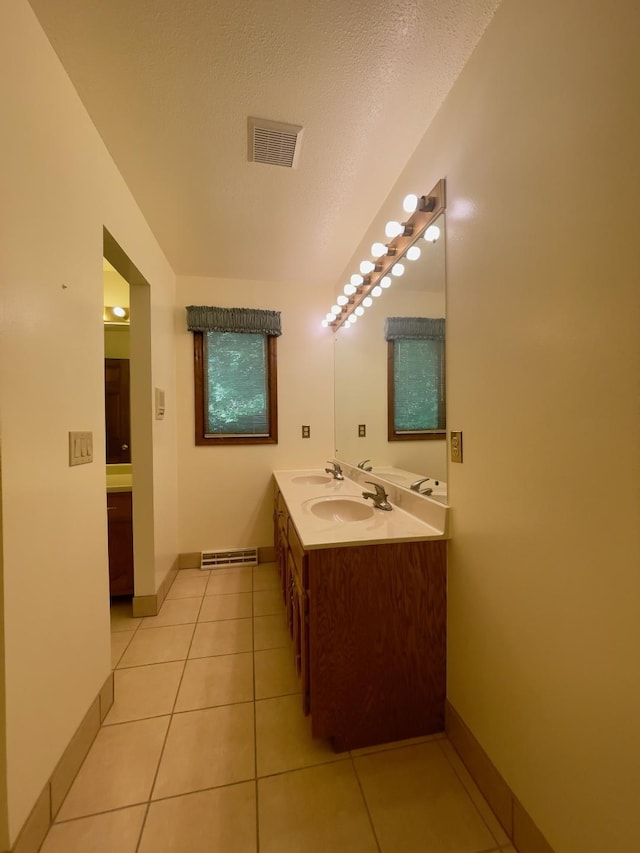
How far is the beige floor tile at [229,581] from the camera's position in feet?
7.73

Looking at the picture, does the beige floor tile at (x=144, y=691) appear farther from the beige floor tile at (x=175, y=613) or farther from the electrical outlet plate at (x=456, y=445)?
the electrical outlet plate at (x=456, y=445)

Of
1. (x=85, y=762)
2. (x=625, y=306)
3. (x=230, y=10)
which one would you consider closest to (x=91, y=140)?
(x=230, y=10)

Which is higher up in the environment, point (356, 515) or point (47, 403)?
point (47, 403)

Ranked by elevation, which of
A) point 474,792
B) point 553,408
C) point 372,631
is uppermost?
point 553,408

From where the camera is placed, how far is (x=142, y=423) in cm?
202

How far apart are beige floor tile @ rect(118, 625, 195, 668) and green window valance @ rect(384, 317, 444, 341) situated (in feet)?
6.54

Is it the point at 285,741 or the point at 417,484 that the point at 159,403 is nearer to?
the point at 417,484

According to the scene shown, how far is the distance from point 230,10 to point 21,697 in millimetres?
1999

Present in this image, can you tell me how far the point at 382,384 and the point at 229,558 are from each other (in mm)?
1903

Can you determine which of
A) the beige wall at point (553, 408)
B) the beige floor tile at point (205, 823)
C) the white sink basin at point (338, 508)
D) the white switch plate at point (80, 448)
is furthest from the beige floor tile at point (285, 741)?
the white switch plate at point (80, 448)

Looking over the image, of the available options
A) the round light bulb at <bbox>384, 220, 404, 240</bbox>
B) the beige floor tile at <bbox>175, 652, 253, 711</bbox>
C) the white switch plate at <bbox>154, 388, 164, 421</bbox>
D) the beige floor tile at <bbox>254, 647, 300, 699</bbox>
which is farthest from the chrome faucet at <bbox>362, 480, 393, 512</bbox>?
the white switch plate at <bbox>154, 388, 164, 421</bbox>

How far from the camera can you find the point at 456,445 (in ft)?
4.06

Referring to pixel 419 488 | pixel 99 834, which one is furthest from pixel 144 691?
pixel 419 488

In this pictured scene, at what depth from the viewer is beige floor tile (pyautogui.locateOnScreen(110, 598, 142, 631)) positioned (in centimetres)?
196
